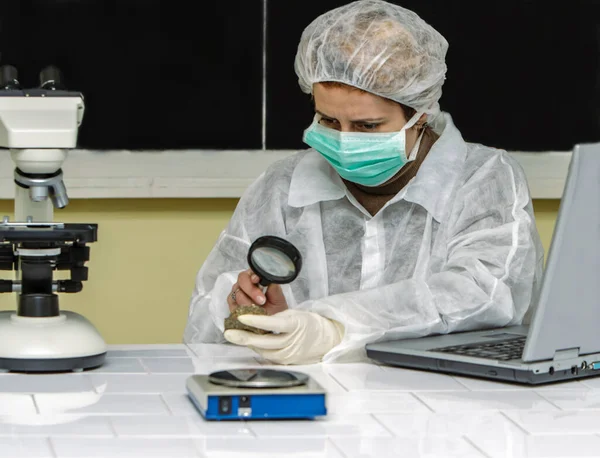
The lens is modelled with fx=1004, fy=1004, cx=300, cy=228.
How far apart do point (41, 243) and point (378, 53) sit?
2.79 ft

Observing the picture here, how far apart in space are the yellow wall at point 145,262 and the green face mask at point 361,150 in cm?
93

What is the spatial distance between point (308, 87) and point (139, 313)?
3.59 ft

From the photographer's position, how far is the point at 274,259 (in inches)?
63.2

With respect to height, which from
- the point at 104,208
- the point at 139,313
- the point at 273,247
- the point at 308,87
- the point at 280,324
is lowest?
the point at 139,313

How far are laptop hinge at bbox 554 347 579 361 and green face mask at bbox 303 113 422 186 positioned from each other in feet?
2.36

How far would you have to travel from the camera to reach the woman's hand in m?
1.73

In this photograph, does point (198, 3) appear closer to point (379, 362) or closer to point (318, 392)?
point (379, 362)

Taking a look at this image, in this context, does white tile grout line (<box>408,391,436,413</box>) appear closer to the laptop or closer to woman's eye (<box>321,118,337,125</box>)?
the laptop

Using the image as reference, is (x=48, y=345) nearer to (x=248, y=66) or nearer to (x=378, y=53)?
(x=378, y=53)

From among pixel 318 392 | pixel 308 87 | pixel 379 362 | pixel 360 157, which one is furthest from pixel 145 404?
pixel 308 87

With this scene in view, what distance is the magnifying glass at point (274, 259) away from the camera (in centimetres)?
157

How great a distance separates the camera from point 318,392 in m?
1.22

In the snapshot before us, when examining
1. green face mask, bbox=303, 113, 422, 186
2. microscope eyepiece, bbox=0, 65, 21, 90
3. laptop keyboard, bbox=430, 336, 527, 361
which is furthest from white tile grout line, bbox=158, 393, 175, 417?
green face mask, bbox=303, 113, 422, 186

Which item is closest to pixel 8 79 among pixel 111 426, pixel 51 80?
pixel 51 80
